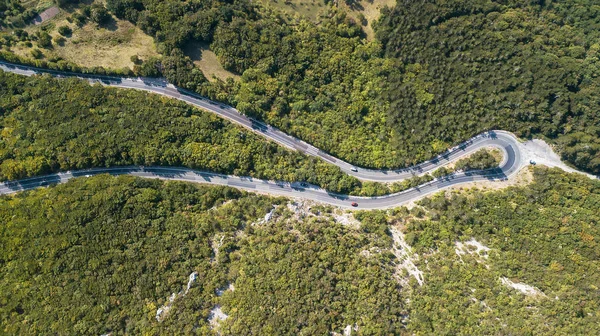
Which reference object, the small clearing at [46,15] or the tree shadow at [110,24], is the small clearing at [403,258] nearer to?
the tree shadow at [110,24]

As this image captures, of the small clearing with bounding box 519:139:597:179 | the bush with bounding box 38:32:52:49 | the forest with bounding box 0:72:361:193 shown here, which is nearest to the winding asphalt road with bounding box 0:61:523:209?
the small clearing with bounding box 519:139:597:179

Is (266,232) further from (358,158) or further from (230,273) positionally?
(358,158)

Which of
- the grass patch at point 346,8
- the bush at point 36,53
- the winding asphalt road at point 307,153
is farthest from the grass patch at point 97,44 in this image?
the grass patch at point 346,8

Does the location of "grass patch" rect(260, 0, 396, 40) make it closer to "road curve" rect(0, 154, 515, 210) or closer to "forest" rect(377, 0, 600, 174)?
"forest" rect(377, 0, 600, 174)

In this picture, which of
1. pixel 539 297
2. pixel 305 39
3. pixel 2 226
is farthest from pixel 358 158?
pixel 2 226

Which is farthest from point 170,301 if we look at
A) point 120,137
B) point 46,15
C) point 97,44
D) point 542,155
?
point 542,155

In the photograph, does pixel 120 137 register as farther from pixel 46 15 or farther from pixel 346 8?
pixel 346 8

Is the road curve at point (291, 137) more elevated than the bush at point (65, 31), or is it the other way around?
the road curve at point (291, 137)
